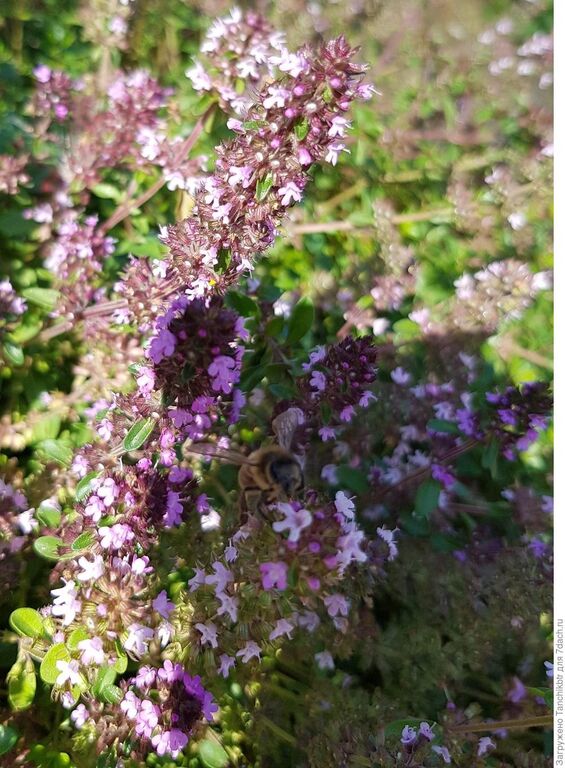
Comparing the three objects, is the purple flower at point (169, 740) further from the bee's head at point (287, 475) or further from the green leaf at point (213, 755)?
the bee's head at point (287, 475)

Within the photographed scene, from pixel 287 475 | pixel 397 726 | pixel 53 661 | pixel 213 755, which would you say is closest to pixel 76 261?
pixel 287 475

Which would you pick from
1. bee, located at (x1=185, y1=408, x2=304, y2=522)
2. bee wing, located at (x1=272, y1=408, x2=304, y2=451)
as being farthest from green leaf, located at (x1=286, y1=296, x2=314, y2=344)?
bee, located at (x1=185, y1=408, x2=304, y2=522)

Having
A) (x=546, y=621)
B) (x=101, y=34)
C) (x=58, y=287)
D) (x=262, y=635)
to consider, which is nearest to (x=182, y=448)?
(x=262, y=635)

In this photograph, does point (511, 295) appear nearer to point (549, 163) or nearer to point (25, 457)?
point (549, 163)

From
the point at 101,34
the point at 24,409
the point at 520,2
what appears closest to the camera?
the point at 24,409

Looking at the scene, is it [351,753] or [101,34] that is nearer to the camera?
[351,753]

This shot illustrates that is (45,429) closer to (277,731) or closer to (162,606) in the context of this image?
(162,606)

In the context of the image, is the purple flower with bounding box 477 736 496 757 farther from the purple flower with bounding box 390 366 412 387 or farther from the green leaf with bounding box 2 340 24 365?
the green leaf with bounding box 2 340 24 365
